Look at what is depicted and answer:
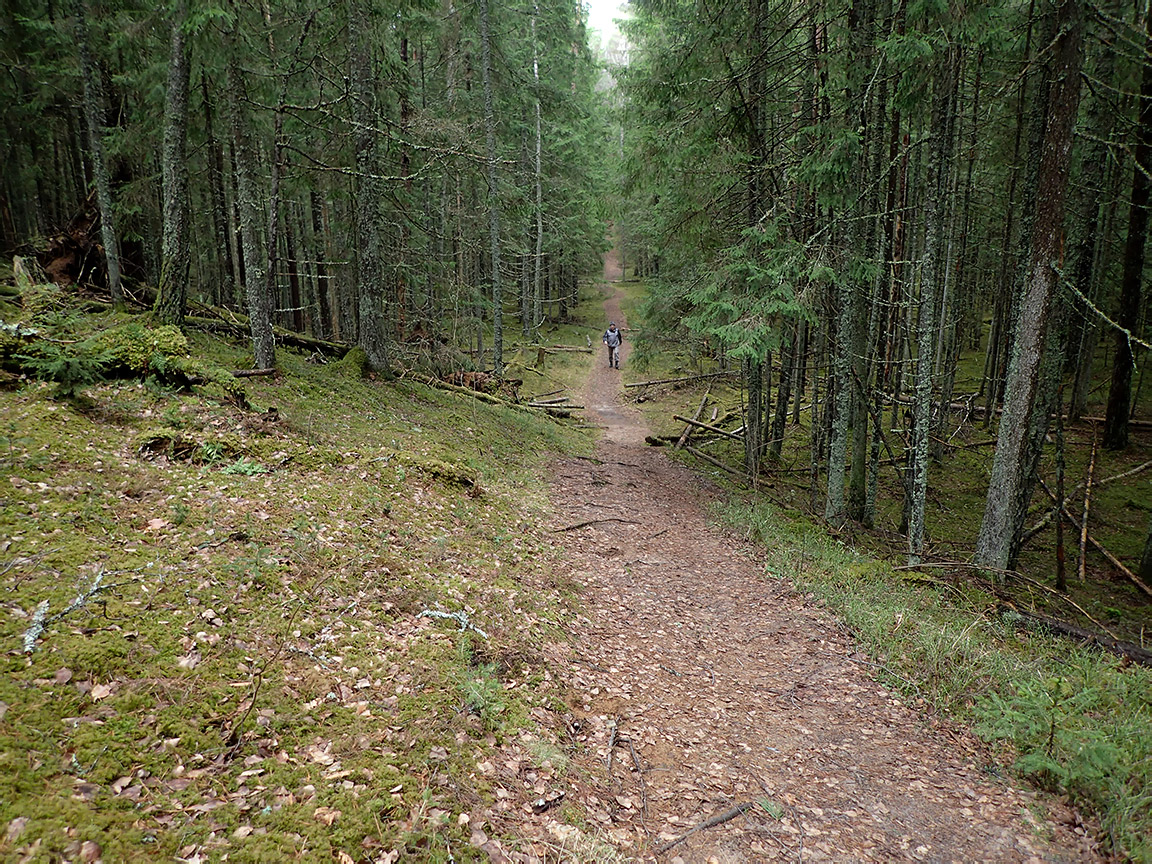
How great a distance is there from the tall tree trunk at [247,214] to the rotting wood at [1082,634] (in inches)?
498

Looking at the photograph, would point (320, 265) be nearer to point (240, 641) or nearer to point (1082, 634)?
point (240, 641)

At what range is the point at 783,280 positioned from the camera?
9.20 meters

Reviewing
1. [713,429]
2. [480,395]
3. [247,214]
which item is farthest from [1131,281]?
[247,214]

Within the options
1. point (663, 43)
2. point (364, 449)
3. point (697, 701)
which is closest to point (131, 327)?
point (364, 449)

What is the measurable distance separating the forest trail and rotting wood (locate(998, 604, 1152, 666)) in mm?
2747

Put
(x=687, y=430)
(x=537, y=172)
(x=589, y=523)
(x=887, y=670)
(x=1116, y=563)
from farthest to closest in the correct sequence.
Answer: (x=537, y=172) → (x=687, y=430) → (x=589, y=523) → (x=1116, y=563) → (x=887, y=670)

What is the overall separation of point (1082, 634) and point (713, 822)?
20.1 ft

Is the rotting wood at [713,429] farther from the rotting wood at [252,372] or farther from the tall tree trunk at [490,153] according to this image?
the rotting wood at [252,372]

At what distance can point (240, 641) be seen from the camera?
3.89m

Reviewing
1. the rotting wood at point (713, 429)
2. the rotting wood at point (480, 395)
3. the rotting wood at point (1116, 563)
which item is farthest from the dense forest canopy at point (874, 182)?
the rotting wood at point (480, 395)

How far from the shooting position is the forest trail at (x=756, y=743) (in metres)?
3.69

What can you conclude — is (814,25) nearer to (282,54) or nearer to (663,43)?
(663,43)

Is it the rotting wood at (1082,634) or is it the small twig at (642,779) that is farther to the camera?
the rotting wood at (1082,634)

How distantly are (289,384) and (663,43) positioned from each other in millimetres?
13048
